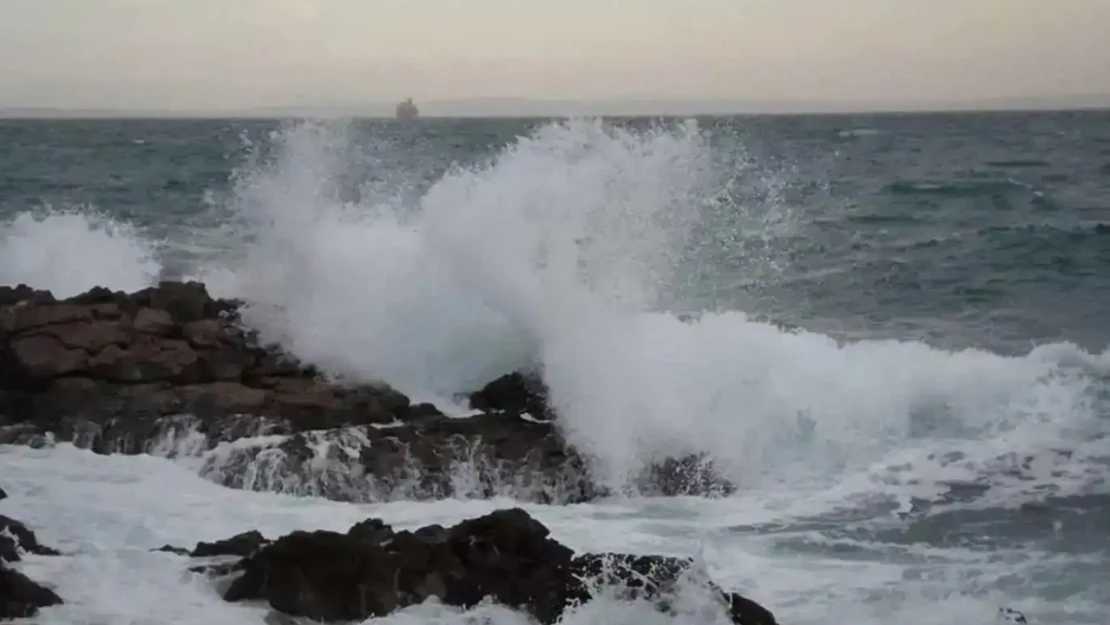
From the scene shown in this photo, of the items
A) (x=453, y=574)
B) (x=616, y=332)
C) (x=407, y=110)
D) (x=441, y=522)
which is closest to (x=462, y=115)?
(x=407, y=110)

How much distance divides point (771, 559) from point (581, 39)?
227 centimetres

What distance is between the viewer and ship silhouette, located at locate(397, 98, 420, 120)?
202 inches

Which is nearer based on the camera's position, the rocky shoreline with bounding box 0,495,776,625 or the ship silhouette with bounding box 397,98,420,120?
the rocky shoreline with bounding box 0,495,776,625

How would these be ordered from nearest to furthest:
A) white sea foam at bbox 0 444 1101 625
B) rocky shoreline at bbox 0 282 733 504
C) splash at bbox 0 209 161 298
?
1. white sea foam at bbox 0 444 1101 625
2. rocky shoreline at bbox 0 282 733 504
3. splash at bbox 0 209 161 298

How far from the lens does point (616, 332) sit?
5.21 m

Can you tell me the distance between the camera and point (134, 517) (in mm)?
3969

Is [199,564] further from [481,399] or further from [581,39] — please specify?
[581,39]

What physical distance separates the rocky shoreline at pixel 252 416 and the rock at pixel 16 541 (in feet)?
2.50

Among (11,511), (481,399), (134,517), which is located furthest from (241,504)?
(481,399)

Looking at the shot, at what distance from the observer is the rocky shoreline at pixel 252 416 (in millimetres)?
4312

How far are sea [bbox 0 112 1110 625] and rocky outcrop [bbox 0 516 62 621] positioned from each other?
5 centimetres

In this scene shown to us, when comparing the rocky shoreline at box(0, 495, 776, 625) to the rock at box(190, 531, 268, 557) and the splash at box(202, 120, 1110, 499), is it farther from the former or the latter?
the splash at box(202, 120, 1110, 499)

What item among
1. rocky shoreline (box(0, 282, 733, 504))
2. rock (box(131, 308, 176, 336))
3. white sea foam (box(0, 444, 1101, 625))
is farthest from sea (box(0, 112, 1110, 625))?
rock (box(131, 308, 176, 336))

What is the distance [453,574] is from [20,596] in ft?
4.03
